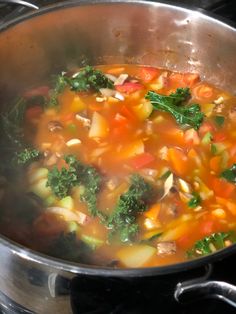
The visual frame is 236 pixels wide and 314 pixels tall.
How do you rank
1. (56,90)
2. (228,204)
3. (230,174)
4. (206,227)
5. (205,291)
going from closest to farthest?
(205,291) < (206,227) < (228,204) < (230,174) < (56,90)

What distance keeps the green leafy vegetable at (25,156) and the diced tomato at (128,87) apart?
1.96 feet

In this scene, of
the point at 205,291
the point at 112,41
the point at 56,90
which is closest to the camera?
the point at 205,291

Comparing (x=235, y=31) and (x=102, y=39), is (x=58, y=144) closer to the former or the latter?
(x=102, y=39)

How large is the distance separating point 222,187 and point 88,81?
86 cm

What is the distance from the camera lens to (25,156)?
7.64 ft

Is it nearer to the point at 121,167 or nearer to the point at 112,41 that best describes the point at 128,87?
the point at 112,41

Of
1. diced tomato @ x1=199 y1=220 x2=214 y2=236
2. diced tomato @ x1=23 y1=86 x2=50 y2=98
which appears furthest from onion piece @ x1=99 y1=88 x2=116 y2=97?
diced tomato @ x1=199 y1=220 x2=214 y2=236

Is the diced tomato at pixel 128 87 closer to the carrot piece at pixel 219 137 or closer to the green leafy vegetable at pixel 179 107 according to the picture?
the green leafy vegetable at pixel 179 107

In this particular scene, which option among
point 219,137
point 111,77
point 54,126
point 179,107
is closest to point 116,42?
point 111,77

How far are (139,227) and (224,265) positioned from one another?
0.58 meters

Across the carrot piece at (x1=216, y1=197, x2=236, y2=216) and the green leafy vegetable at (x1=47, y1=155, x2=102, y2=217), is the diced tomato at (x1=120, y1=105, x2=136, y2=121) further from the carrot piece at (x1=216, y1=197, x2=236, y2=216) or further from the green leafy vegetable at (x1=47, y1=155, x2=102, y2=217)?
the carrot piece at (x1=216, y1=197, x2=236, y2=216)

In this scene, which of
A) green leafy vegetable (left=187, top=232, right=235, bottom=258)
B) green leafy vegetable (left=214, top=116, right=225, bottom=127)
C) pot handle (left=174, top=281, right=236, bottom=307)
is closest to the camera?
pot handle (left=174, top=281, right=236, bottom=307)

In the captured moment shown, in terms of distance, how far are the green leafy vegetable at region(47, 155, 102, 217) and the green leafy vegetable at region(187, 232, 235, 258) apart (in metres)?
0.38

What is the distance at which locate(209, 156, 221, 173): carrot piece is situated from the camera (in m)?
2.37
